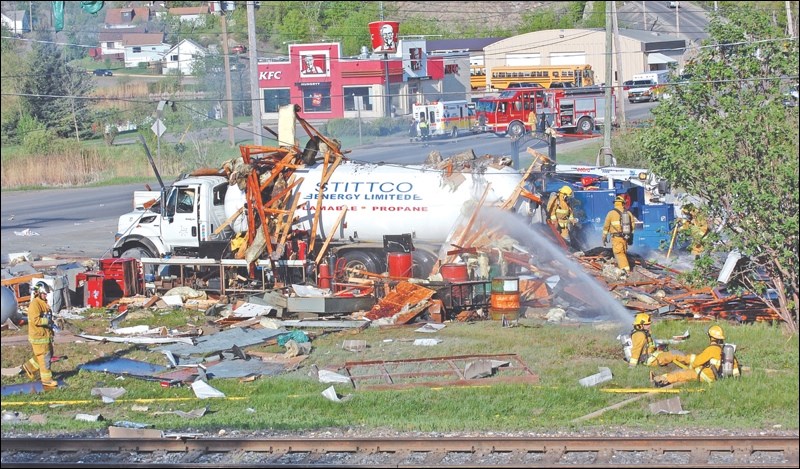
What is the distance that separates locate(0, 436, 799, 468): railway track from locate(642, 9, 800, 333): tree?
18.0 ft

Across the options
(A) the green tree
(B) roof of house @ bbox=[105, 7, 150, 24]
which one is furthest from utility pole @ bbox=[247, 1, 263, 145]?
(B) roof of house @ bbox=[105, 7, 150, 24]

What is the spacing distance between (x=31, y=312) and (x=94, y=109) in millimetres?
28241

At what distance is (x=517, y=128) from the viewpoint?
1722 inches

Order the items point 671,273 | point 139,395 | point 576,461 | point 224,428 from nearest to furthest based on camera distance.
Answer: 1. point 576,461
2. point 224,428
3. point 139,395
4. point 671,273

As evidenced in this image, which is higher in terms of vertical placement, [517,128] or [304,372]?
[517,128]

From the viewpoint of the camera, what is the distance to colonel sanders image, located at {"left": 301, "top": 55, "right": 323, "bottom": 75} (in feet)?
165

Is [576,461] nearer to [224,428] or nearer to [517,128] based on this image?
[224,428]

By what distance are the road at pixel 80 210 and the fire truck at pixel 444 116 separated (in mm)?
1323

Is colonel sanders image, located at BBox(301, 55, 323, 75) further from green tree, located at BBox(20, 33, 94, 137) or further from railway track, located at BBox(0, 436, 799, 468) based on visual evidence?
railway track, located at BBox(0, 436, 799, 468)

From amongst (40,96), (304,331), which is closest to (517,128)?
(40,96)

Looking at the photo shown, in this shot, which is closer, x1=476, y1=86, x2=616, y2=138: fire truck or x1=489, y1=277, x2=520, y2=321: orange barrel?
x1=489, y1=277, x2=520, y2=321: orange barrel

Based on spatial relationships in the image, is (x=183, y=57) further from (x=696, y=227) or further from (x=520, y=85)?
(x=696, y=227)

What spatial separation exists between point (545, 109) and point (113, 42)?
21.9 metres

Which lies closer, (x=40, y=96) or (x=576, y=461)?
(x=576, y=461)
